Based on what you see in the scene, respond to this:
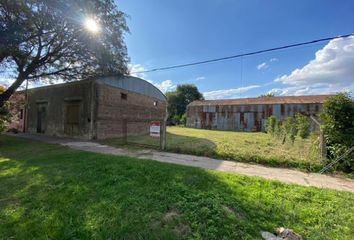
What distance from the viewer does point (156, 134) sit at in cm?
916

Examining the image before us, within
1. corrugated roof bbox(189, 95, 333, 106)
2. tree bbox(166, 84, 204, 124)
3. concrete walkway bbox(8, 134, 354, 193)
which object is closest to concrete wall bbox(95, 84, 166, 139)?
concrete walkway bbox(8, 134, 354, 193)

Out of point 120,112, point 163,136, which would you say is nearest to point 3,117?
point 120,112

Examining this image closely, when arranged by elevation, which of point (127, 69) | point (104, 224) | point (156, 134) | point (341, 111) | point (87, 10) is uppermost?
point (87, 10)

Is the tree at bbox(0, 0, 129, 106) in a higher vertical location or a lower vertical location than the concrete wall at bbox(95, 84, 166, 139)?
higher

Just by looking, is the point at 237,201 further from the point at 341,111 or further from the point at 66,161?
the point at 66,161

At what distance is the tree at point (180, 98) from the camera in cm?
5110

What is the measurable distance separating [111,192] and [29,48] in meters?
10.5

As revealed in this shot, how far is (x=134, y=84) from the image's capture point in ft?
53.2

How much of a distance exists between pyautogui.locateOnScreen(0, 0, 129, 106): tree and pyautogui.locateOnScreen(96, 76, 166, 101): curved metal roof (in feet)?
3.30

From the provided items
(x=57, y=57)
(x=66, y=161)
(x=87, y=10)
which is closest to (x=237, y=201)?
(x=66, y=161)

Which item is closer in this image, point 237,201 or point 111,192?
point 237,201

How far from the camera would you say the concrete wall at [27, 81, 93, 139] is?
13.0 meters

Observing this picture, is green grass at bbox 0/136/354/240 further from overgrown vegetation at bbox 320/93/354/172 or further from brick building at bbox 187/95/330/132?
brick building at bbox 187/95/330/132

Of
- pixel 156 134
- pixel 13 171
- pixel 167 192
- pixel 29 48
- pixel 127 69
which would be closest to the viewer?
pixel 167 192
